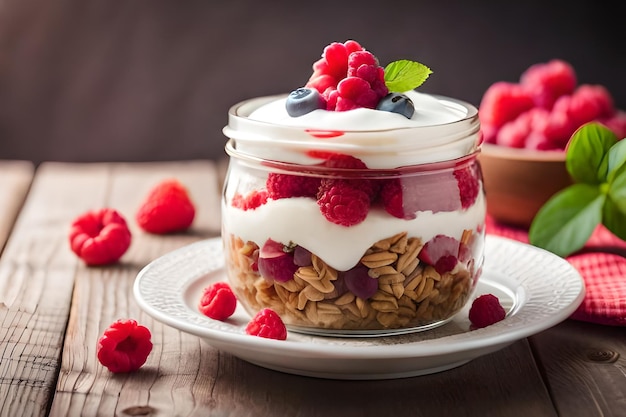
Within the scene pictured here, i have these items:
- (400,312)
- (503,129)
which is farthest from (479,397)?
(503,129)

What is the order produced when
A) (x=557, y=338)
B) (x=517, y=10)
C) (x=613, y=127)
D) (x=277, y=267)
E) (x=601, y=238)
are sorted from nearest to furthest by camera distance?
1. (x=277, y=267)
2. (x=557, y=338)
3. (x=601, y=238)
4. (x=613, y=127)
5. (x=517, y=10)

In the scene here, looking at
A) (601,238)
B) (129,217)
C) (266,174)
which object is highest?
(266,174)

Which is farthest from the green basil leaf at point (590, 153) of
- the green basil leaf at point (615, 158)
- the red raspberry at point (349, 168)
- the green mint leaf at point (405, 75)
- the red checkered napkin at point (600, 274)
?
the red raspberry at point (349, 168)

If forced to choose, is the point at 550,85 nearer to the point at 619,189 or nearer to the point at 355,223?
the point at 619,189

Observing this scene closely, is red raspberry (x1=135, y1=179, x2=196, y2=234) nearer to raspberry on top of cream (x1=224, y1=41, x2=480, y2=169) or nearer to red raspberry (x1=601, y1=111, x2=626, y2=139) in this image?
raspberry on top of cream (x1=224, y1=41, x2=480, y2=169)

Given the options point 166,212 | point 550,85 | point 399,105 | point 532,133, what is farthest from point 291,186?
point 550,85

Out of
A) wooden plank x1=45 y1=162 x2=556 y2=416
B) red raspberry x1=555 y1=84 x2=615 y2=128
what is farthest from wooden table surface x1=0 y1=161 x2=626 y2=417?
red raspberry x1=555 y1=84 x2=615 y2=128

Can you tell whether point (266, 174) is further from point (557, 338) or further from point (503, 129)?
point (503, 129)
